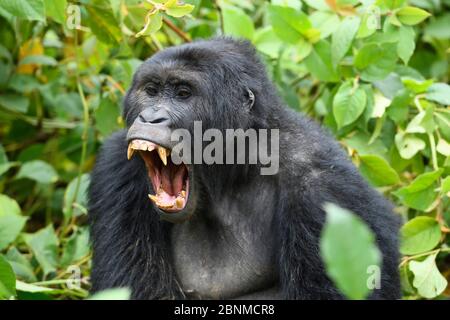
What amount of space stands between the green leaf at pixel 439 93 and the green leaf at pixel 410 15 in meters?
0.48

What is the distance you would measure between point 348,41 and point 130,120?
1.64 metres

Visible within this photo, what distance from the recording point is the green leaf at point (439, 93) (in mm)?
5176

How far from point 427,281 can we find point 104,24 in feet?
8.90

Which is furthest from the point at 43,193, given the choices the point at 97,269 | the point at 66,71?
the point at 97,269

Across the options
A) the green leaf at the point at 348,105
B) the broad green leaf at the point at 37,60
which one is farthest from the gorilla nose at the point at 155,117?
the broad green leaf at the point at 37,60

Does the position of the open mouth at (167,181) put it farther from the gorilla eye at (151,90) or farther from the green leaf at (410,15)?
the green leaf at (410,15)

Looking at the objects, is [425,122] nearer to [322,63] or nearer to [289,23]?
[322,63]

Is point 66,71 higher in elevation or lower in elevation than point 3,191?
higher

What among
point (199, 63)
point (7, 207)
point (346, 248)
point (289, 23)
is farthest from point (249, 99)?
point (346, 248)

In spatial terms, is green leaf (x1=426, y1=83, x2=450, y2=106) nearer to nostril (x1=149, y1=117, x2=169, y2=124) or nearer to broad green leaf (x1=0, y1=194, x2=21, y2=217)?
nostril (x1=149, y1=117, x2=169, y2=124)

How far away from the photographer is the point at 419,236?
494 cm

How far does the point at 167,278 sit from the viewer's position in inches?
183

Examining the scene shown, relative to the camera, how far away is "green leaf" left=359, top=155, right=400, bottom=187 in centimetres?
517
